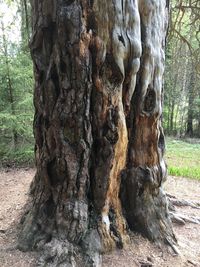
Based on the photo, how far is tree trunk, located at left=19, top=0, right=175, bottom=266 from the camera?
280cm

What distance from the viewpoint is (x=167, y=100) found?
18.9 metres

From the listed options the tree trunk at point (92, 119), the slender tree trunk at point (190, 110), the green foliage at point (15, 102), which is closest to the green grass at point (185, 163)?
the green foliage at point (15, 102)

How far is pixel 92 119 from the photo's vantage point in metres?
2.95

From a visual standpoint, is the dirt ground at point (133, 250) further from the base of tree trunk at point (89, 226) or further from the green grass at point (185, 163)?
the green grass at point (185, 163)

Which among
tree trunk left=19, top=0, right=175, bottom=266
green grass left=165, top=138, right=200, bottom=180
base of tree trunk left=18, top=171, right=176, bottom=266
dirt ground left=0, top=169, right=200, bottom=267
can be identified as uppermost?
tree trunk left=19, top=0, right=175, bottom=266

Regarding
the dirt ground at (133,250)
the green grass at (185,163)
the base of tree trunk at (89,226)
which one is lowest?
the green grass at (185,163)

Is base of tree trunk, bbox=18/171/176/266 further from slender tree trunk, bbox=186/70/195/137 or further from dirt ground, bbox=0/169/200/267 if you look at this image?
slender tree trunk, bbox=186/70/195/137

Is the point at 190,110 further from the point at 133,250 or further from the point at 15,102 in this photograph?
the point at 133,250

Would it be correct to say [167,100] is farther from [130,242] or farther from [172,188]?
[130,242]

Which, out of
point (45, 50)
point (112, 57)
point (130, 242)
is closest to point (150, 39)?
point (112, 57)

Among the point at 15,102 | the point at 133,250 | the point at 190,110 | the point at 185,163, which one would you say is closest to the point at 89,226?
the point at 133,250

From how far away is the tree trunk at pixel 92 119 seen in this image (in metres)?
2.80

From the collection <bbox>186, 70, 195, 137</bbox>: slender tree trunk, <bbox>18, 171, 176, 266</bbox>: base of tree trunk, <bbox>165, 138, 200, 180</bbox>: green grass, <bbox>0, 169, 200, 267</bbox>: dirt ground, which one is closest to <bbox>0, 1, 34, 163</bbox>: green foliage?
<bbox>0, 169, 200, 267</bbox>: dirt ground

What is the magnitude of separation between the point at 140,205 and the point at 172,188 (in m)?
3.78
